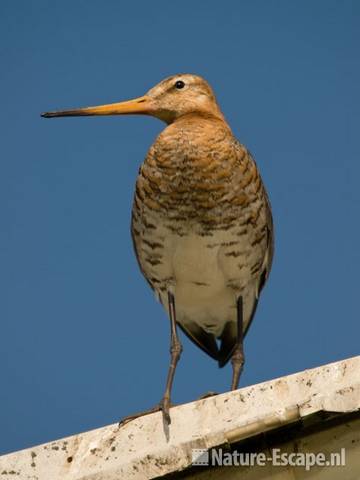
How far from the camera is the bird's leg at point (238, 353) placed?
27.0ft

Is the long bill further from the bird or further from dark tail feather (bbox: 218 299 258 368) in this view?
dark tail feather (bbox: 218 299 258 368)

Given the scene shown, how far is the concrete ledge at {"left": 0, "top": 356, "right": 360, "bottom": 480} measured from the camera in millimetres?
4996

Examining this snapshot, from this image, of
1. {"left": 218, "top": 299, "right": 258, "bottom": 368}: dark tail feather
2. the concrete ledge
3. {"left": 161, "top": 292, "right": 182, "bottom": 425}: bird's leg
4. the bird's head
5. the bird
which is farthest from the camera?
{"left": 218, "top": 299, "right": 258, "bottom": 368}: dark tail feather

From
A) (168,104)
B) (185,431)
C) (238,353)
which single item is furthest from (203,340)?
(185,431)

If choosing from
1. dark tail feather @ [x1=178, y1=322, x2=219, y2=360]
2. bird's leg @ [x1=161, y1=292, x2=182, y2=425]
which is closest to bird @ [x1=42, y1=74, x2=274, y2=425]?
bird's leg @ [x1=161, y1=292, x2=182, y2=425]

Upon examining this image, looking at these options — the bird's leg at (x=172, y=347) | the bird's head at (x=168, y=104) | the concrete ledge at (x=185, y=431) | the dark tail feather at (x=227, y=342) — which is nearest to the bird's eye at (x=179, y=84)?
the bird's head at (x=168, y=104)

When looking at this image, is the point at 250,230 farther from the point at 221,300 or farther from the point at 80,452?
the point at 80,452

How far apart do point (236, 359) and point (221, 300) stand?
0.47m

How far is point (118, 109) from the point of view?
8.59 meters

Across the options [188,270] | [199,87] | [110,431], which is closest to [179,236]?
[188,270]

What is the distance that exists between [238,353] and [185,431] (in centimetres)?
316

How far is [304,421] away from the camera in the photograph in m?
4.99

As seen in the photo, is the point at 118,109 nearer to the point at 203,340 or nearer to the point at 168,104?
the point at 168,104

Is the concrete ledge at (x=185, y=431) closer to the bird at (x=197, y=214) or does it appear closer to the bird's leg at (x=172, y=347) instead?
the bird's leg at (x=172, y=347)
